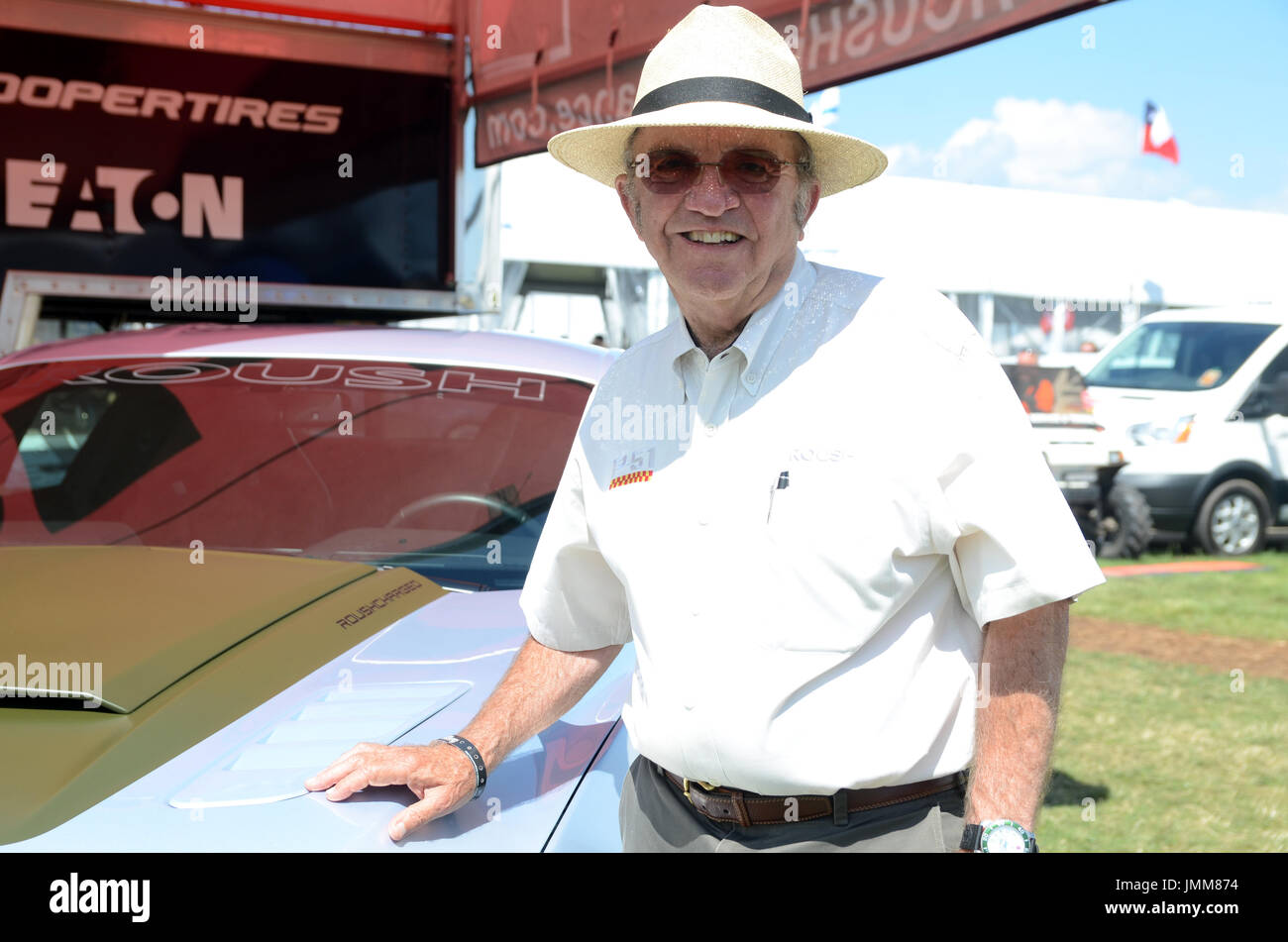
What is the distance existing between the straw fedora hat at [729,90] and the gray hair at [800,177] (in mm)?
15

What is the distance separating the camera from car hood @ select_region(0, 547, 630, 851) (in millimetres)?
1581

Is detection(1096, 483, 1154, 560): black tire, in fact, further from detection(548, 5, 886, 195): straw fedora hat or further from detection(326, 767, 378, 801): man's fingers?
detection(326, 767, 378, 801): man's fingers

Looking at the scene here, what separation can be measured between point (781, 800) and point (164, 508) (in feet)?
6.69

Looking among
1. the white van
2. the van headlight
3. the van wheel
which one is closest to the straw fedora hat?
the white van

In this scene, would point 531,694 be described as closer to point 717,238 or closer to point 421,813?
point 421,813

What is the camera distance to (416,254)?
479 centimetres

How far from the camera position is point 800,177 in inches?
Result: 73.7

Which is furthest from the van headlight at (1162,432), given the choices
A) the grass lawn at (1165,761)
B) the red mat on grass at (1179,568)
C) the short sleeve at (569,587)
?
the short sleeve at (569,587)

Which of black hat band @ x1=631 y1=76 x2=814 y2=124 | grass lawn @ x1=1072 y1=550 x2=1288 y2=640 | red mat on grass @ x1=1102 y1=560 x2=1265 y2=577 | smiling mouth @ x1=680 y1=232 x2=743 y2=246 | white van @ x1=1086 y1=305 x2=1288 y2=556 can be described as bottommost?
red mat on grass @ x1=1102 y1=560 x2=1265 y2=577

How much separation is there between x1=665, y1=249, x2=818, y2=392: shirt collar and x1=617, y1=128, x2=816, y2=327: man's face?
19 mm

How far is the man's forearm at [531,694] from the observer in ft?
6.00

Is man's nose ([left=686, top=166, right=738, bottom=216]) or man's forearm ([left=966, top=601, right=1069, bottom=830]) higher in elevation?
man's nose ([left=686, top=166, right=738, bottom=216])

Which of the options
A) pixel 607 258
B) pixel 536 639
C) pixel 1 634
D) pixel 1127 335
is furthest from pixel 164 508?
pixel 607 258
